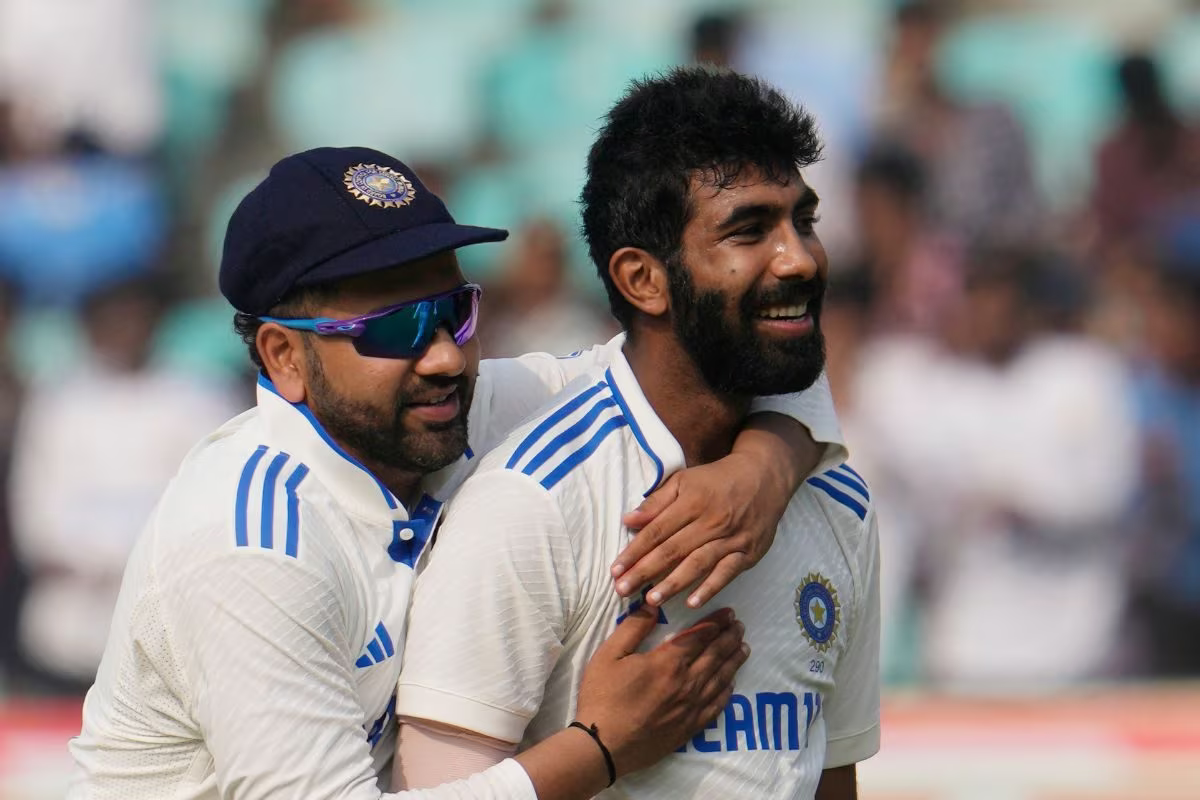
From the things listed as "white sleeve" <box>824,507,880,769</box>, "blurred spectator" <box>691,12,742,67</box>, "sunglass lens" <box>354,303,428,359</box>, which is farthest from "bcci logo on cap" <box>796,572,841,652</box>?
"blurred spectator" <box>691,12,742,67</box>

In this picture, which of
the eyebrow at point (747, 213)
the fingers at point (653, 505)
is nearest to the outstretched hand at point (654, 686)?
the fingers at point (653, 505)

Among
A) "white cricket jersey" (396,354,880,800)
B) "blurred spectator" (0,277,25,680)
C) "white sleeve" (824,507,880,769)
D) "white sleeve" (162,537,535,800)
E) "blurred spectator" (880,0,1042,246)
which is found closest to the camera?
"white sleeve" (162,537,535,800)

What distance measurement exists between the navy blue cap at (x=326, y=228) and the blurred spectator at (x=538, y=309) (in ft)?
15.4

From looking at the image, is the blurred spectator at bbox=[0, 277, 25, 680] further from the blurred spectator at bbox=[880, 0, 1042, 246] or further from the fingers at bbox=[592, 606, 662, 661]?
the fingers at bbox=[592, 606, 662, 661]

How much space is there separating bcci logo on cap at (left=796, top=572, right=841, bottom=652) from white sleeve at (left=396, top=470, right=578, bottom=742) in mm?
421

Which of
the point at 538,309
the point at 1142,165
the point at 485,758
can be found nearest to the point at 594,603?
the point at 485,758

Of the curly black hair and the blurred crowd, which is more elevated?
the blurred crowd

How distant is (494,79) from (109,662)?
18.8ft

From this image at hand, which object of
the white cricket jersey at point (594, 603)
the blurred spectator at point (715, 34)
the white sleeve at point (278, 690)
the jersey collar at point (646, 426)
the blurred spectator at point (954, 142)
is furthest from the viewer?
the blurred spectator at point (715, 34)

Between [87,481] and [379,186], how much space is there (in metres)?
5.34

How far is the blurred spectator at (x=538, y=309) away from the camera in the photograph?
7582 millimetres

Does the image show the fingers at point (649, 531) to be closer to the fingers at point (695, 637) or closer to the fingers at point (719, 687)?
the fingers at point (695, 637)

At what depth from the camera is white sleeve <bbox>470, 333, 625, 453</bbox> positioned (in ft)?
10.1

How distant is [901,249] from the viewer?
782 centimetres
